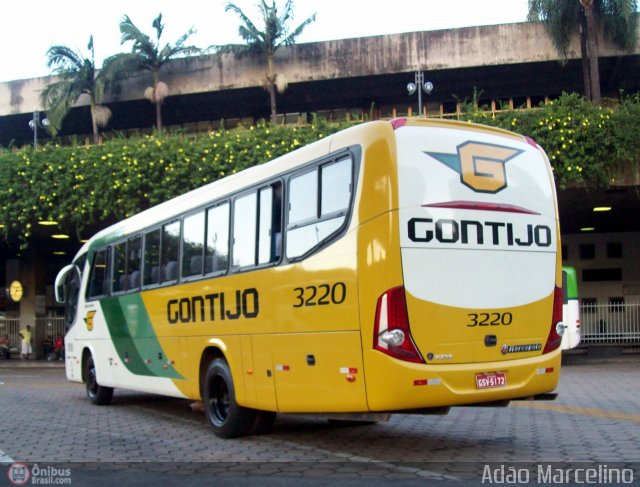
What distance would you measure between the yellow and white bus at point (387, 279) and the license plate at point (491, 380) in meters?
0.01

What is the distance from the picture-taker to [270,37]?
1357 inches

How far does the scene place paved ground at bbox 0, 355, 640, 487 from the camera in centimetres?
711

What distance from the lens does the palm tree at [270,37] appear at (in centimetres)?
3428

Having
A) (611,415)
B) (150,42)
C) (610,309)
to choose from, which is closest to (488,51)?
(610,309)

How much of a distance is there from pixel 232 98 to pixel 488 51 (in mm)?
12372

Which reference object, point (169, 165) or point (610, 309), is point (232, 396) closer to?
point (169, 165)

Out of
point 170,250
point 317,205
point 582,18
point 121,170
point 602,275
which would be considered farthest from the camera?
point 602,275

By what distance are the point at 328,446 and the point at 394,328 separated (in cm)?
241

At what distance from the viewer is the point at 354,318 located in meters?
7.29

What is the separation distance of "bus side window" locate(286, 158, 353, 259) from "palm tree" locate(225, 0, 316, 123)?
86.5ft

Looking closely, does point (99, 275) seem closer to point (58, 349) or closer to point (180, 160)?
point (180, 160)

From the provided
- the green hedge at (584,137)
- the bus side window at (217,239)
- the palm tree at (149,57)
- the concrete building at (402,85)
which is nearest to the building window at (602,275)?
the concrete building at (402,85)

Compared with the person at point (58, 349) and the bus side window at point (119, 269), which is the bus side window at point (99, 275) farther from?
the person at point (58, 349)

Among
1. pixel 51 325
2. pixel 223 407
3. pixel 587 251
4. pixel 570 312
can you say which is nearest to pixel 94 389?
pixel 223 407
